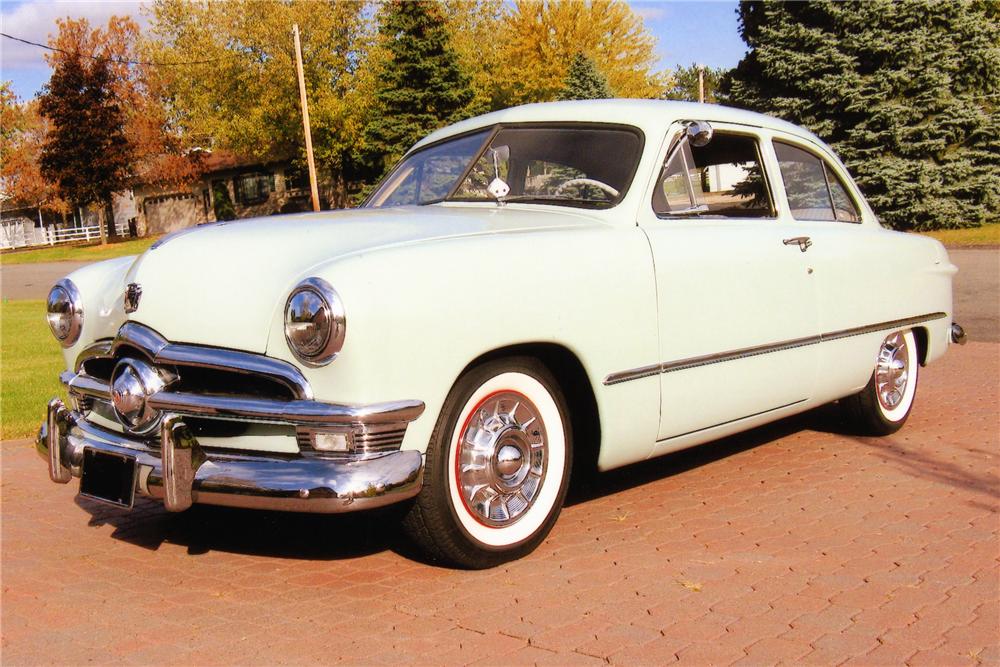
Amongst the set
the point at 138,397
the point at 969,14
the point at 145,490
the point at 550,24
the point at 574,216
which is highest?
the point at 550,24

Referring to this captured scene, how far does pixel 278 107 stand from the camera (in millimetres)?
39469

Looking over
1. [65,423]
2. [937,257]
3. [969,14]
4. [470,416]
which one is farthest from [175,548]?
[969,14]

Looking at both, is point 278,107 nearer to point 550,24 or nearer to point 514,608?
point 550,24

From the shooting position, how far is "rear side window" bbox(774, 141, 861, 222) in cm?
532

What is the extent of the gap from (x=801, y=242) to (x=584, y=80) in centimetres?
3333

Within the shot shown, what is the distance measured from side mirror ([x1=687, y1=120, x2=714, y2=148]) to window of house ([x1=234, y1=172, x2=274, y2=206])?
47.4 meters

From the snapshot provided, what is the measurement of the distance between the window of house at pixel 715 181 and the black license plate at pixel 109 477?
95.6 inches

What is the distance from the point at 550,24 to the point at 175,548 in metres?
38.7

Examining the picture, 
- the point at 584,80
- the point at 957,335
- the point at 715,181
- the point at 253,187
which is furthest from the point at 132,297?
the point at 253,187

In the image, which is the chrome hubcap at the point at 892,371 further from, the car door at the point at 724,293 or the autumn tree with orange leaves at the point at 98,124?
the autumn tree with orange leaves at the point at 98,124

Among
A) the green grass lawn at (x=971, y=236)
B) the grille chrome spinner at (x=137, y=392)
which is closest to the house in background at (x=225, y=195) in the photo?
the green grass lawn at (x=971, y=236)

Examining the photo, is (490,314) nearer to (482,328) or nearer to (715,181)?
(482,328)

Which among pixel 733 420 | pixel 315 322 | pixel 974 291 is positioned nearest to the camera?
pixel 315 322

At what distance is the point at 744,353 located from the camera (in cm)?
460
